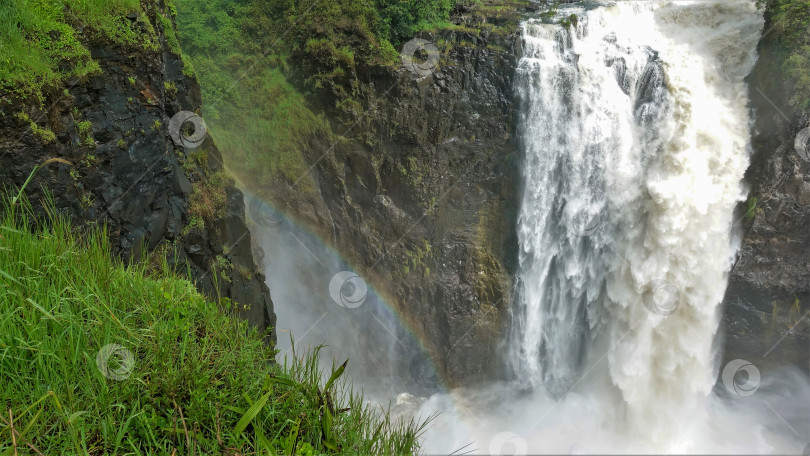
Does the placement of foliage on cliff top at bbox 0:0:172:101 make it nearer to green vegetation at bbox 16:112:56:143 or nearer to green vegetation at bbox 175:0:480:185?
green vegetation at bbox 16:112:56:143

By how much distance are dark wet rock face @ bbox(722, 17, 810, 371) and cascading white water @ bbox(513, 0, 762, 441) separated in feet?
1.28

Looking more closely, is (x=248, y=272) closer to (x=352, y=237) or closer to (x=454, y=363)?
(x=352, y=237)

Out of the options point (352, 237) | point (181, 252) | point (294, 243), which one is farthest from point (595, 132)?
point (181, 252)

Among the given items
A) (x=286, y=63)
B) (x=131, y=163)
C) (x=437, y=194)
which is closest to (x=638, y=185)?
(x=437, y=194)

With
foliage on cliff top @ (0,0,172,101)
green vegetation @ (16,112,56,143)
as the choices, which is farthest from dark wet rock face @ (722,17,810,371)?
green vegetation @ (16,112,56,143)

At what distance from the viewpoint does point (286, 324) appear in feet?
38.2

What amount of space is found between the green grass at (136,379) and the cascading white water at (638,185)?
10550 mm

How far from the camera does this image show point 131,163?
6008mm

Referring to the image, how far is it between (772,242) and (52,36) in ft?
46.0

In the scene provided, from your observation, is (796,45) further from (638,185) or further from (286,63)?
(286,63)

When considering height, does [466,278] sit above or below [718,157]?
below

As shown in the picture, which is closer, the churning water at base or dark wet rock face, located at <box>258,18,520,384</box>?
the churning water at base

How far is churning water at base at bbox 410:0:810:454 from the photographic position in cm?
1166

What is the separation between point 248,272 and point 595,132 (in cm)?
835
